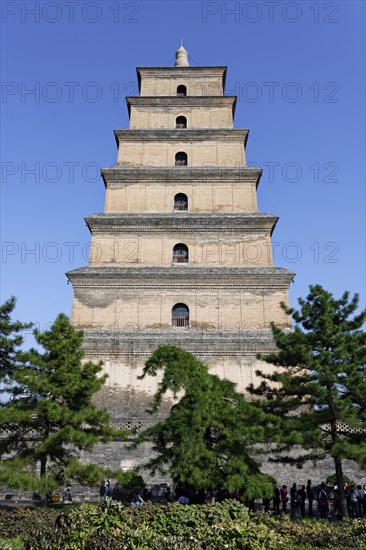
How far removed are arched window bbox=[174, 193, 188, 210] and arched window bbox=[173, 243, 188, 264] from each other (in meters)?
2.24

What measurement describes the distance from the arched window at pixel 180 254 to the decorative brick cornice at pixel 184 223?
0.69 meters

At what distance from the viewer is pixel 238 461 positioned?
35.6ft

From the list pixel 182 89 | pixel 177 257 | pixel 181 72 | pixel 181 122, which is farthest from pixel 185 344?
pixel 181 72

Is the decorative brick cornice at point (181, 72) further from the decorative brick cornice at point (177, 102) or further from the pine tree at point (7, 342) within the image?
the pine tree at point (7, 342)

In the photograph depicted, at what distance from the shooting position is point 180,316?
65.0ft

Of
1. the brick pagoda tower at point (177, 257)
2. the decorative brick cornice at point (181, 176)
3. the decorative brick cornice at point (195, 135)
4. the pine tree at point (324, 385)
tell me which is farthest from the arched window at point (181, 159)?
the pine tree at point (324, 385)

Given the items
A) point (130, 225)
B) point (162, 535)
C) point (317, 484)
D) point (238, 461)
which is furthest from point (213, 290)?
point (162, 535)

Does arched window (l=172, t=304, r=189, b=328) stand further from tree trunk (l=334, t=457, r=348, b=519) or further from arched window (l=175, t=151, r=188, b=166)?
tree trunk (l=334, t=457, r=348, b=519)

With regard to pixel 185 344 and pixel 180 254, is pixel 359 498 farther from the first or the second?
pixel 180 254

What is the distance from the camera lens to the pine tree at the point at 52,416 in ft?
37.1

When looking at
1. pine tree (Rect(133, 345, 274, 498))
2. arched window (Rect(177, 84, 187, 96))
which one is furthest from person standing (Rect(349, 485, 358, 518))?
arched window (Rect(177, 84, 187, 96))

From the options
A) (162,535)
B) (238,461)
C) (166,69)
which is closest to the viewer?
(162,535)

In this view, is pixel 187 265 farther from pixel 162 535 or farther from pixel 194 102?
pixel 162 535

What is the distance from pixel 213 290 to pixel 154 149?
8427 mm
